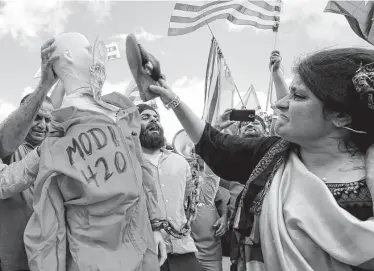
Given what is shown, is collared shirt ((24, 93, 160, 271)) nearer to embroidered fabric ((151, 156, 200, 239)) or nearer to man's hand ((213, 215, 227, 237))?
embroidered fabric ((151, 156, 200, 239))

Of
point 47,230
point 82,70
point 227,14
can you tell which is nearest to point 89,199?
point 47,230

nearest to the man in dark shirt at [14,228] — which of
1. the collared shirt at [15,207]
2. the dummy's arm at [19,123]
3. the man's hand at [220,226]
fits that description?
the collared shirt at [15,207]

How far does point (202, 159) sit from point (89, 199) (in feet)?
1.89

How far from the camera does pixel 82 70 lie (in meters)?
2.35

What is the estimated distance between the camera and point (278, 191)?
1631 mm

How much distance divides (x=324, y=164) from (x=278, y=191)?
22 cm

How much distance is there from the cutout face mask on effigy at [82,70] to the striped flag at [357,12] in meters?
2.82

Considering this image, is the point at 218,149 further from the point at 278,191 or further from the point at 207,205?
the point at 207,205

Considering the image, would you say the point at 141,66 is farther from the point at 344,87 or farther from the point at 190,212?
the point at 190,212

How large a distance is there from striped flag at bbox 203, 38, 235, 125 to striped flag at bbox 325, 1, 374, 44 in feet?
6.52

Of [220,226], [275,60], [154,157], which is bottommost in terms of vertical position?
[220,226]

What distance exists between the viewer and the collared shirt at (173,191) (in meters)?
3.30

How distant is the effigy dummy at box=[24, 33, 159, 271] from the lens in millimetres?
1964

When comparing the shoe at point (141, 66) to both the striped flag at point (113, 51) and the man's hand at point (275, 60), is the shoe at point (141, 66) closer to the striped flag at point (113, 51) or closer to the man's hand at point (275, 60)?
the man's hand at point (275, 60)
